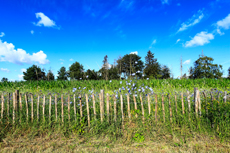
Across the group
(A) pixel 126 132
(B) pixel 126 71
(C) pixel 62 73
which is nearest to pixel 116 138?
(A) pixel 126 132

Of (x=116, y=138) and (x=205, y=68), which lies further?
(x=205, y=68)

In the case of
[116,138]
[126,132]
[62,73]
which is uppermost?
[62,73]

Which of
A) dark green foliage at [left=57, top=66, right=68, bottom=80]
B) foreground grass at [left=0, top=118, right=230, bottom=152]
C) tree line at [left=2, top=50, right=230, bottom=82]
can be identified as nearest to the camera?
foreground grass at [left=0, top=118, right=230, bottom=152]

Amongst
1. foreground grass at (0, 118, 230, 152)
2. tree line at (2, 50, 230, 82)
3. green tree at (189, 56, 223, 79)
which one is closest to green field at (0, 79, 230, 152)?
foreground grass at (0, 118, 230, 152)

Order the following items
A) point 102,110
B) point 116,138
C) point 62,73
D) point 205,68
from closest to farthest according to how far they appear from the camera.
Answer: point 116,138, point 102,110, point 205,68, point 62,73

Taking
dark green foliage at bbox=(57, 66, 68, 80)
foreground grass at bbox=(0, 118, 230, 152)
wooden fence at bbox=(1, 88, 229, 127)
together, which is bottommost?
foreground grass at bbox=(0, 118, 230, 152)

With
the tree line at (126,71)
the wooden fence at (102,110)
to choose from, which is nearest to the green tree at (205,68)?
the tree line at (126,71)

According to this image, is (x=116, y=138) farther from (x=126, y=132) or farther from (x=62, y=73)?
(x=62, y=73)

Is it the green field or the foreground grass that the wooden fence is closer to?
the green field

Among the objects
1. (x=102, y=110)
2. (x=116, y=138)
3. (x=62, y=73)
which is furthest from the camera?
(x=62, y=73)

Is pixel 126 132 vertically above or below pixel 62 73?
below

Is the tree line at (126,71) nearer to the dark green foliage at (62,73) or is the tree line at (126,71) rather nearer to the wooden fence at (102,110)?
the dark green foliage at (62,73)

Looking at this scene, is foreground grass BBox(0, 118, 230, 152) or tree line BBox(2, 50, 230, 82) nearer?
foreground grass BBox(0, 118, 230, 152)

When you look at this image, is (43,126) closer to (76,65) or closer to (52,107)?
(52,107)
